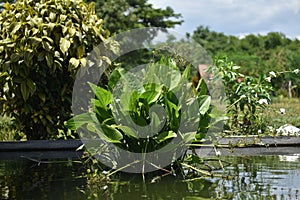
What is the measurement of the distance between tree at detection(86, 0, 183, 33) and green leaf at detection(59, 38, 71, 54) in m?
16.5

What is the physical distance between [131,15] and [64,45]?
18.9 metres

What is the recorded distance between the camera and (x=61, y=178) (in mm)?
2951

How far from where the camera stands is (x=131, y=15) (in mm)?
22391

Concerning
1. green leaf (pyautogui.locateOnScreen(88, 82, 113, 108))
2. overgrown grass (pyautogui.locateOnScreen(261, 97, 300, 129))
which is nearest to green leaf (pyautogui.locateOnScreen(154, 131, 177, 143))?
green leaf (pyautogui.locateOnScreen(88, 82, 113, 108))

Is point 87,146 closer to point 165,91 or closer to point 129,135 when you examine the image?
point 129,135

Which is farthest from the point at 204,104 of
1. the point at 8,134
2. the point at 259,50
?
the point at 259,50

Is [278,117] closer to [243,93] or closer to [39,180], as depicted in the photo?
[243,93]

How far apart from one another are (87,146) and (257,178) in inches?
40.9

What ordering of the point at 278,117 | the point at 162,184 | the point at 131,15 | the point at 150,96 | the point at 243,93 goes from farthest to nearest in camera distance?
the point at 131,15 → the point at 278,117 → the point at 243,93 → the point at 150,96 → the point at 162,184

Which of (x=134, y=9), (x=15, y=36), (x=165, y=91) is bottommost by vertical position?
(x=165, y=91)

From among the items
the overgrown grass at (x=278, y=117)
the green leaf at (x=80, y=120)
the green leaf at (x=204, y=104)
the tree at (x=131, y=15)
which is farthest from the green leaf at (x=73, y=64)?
the tree at (x=131, y=15)

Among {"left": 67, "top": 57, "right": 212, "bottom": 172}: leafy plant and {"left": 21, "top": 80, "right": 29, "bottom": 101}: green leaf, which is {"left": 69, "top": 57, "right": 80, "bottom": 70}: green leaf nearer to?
{"left": 21, "top": 80, "right": 29, "bottom": 101}: green leaf

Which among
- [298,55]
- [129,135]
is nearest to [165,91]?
[129,135]

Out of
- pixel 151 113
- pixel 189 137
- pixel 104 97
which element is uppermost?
pixel 104 97
